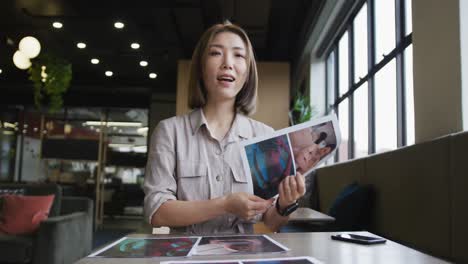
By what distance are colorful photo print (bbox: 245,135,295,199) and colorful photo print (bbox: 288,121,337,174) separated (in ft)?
0.07

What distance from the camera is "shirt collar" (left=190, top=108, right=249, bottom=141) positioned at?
1.36 meters

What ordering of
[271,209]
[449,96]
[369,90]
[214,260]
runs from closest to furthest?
[214,260]
[271,209]
[449,96]
[369,90]

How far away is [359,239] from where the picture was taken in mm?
1032

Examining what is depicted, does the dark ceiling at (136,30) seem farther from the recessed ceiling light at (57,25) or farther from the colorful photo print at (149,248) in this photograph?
the colorful photo print at (149,248)

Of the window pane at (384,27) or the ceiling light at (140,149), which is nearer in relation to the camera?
the window pane at (384,27)

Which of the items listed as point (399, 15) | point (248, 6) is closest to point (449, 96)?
point (399, 15)

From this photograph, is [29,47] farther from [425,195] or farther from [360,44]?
[425,195]

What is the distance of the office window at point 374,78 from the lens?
3537 millimetres

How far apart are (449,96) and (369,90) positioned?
85.5 inches

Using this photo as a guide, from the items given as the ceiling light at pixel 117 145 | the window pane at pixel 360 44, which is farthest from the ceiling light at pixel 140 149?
the window pane at pixel 360 44

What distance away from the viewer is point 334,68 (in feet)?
21.5

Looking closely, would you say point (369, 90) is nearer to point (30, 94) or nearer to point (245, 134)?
point (245, 134)

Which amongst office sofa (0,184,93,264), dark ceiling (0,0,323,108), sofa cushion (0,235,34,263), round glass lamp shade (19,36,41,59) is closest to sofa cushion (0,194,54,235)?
office sofa (0,184,93,264)

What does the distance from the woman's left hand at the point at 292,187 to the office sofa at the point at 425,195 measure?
3.81ft
